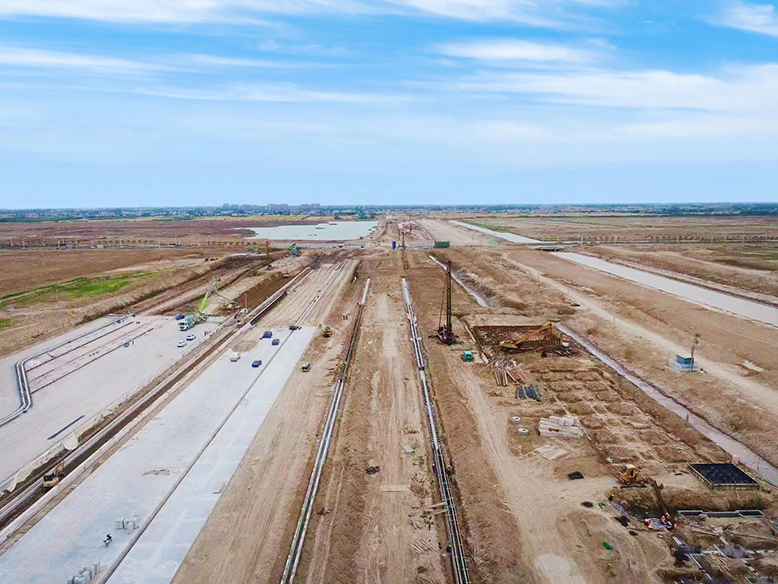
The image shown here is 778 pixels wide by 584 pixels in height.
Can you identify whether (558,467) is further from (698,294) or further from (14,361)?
(698,294)

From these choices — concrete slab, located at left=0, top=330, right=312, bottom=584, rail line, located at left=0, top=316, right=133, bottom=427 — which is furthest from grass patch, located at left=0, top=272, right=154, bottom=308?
concrete slab, located at left=0, top=330, right=312, bottom=584

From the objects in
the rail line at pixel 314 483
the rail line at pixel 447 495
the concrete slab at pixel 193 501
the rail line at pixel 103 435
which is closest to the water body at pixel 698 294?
the rail line at pixel 447 495

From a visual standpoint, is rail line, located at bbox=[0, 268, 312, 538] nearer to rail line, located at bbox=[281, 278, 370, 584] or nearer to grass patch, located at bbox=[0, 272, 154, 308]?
rail line, located at bbox=[281, 278, 370, 584]

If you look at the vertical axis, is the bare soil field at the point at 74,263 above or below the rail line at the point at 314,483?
above

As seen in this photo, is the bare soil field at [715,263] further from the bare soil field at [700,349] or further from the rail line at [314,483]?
the rail line at [314,483]

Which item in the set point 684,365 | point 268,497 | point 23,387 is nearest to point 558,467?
point 268,497

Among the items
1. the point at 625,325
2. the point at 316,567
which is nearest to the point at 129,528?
the point at 316,567

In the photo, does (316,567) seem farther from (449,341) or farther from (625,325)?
(625,325)
